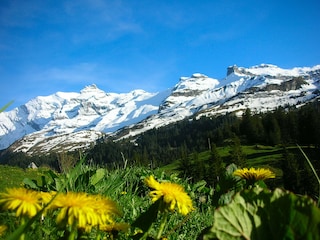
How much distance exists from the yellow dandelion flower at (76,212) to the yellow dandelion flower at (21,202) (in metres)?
0.07

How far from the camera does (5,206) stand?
1.09 m

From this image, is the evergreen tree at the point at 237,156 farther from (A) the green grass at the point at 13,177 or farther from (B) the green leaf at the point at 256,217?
(B) the green leaf at the point at 256,217

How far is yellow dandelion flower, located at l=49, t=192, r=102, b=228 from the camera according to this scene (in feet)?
3.52

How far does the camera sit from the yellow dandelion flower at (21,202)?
110cm

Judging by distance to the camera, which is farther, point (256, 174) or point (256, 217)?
point (256, 174)

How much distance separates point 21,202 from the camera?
3.71 feet

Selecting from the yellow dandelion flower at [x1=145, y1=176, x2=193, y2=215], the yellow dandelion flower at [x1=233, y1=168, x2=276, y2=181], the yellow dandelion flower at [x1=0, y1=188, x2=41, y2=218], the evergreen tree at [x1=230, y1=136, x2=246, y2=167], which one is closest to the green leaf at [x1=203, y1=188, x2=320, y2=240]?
the yellow dandelion flower at [x1=145, y1=176, x2=193, y2=215]

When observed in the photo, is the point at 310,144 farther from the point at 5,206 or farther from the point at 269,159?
the point at 5,206

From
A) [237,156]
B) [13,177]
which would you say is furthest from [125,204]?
[237,156]

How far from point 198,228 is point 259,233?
2.59m

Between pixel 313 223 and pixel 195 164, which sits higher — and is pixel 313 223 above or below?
above

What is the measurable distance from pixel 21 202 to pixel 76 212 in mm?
222

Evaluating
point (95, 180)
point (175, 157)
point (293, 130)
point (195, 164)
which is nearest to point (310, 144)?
point (293, 130)

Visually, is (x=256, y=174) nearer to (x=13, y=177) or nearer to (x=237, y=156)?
(x=13, y=177)
